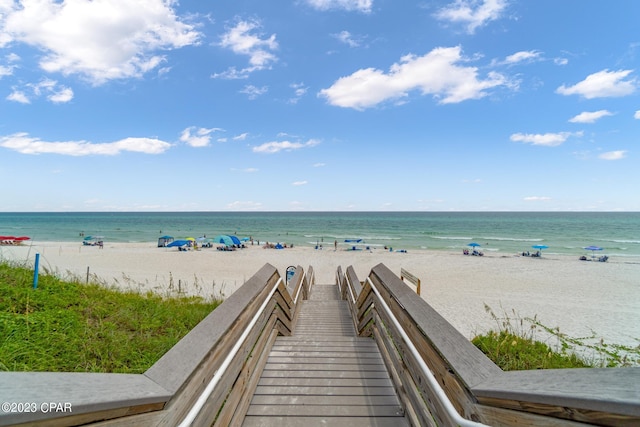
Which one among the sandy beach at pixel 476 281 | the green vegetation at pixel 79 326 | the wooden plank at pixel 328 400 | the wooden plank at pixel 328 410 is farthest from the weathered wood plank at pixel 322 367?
the sandy beach at pixel 476 281

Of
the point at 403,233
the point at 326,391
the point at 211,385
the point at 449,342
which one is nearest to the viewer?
the point at 211,385

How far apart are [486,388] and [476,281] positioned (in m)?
18.5

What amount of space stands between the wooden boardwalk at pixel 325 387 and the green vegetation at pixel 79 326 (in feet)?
6.24

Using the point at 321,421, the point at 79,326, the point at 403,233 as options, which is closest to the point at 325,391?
the point at 321,421

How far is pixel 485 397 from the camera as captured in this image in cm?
139

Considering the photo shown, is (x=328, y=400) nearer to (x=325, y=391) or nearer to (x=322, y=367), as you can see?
(x=325, y=391)

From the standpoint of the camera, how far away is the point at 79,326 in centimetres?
434

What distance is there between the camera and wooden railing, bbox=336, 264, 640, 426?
Result: 99 centimetres

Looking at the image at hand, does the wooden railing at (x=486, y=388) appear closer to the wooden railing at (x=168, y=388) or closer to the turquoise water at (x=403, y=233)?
the wooden railing at (x=168, y=388)

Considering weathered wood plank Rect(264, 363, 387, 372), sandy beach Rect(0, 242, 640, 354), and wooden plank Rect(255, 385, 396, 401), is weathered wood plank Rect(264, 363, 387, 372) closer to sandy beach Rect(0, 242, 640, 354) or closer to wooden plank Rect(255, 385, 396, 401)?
wooden plank Rect(255, 385, 396, 401)

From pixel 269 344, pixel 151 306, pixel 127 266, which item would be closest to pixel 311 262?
pixel 127 266

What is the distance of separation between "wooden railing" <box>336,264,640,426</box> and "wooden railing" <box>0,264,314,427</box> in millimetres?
1193

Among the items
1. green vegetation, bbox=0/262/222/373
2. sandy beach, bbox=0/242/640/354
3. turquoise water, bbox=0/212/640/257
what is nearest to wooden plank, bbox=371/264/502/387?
green vegetation, bbox=0/262/222/373

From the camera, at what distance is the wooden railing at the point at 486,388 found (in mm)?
991
